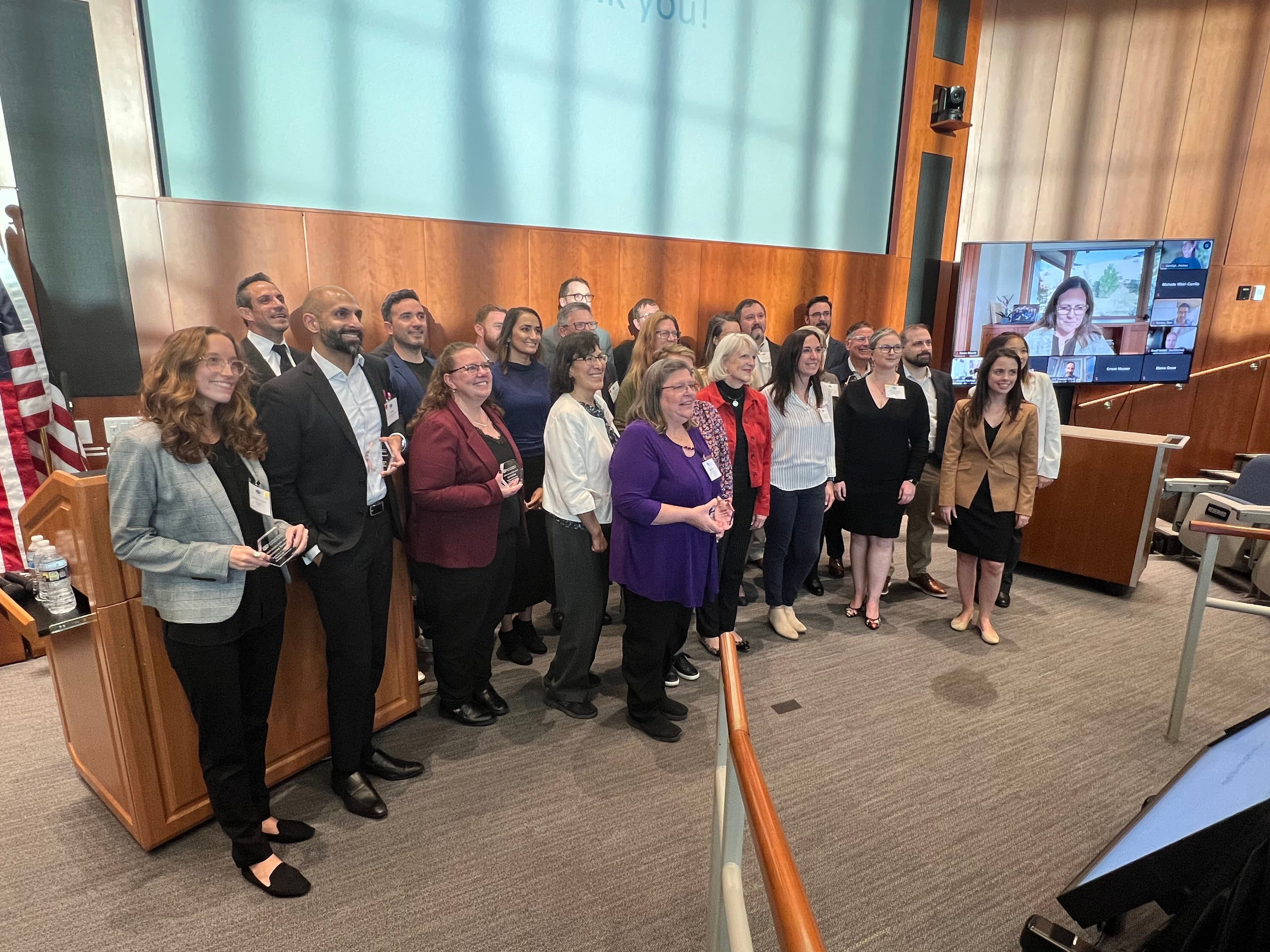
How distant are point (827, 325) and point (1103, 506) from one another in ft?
7.25

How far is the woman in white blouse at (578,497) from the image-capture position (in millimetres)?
2775

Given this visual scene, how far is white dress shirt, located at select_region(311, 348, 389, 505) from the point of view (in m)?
2.22

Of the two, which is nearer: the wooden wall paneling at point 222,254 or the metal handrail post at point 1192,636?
the metal handrail post at point 1192,636

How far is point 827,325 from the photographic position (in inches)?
211

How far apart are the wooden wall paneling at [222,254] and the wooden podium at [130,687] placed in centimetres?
180

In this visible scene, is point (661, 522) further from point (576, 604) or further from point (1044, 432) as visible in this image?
point (1044, 432)

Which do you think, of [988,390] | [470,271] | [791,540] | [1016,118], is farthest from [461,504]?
[1016,118]

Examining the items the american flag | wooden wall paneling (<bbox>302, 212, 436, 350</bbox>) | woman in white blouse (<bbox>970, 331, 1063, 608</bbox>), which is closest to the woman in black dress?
woman in white blouse (<bbox>970, 331, 1063, 608</bbox>)

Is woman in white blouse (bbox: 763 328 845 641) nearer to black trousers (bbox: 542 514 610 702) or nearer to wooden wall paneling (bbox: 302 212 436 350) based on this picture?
black trousers (bbox: 542 514 610 702)

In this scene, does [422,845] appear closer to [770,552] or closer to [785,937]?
[785,937]

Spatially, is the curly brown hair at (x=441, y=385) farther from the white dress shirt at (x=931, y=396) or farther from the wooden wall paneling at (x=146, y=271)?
the white dress shirt at (x=931, y=396)

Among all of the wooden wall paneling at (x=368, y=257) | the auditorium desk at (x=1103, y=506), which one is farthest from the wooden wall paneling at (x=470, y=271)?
the auditorium desk at (x=1103, y=506)

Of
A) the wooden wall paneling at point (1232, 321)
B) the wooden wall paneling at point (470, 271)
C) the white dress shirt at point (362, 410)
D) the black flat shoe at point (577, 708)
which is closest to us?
the white dress shirt at point (362, 410)

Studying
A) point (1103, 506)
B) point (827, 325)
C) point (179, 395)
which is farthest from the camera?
point (827, 325)
